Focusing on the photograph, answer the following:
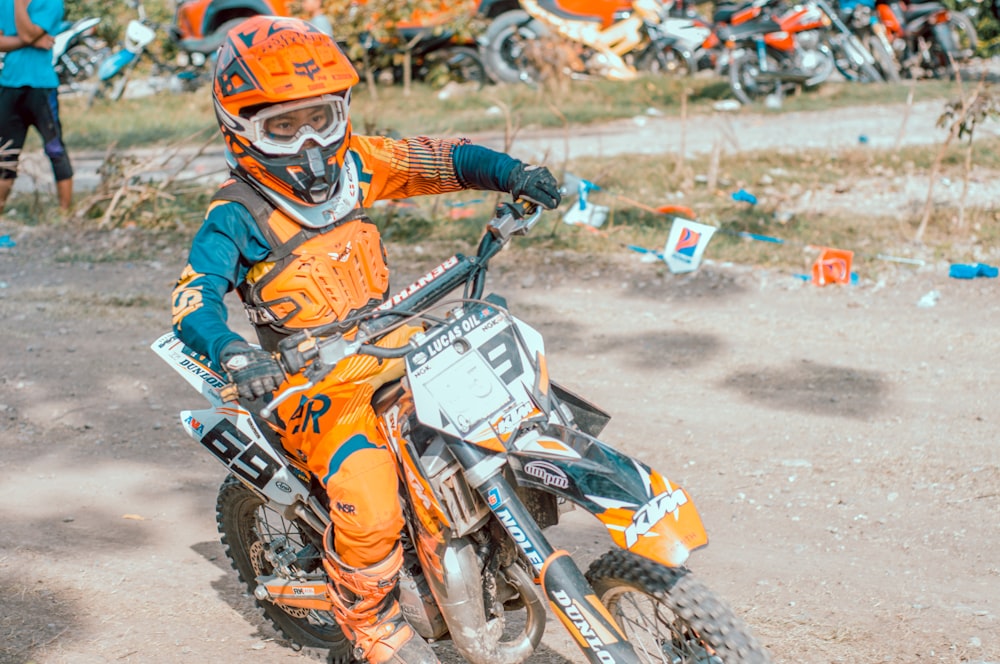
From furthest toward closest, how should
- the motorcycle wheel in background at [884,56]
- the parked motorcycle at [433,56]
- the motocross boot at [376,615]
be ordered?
the parked motorcycle at [433,56] → the motorcycle wheel in background at [884,56] → the motocross boot at [376,615]

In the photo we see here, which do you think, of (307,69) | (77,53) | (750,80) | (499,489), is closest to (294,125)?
(307,69)

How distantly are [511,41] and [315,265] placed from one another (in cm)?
1353

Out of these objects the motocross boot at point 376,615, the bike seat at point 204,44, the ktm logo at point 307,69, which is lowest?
the bike seat at point 204,44

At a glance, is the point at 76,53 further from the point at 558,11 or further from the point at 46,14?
the point at 46,14

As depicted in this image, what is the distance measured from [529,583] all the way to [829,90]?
13027 mm

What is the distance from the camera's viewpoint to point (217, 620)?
3.95 meters

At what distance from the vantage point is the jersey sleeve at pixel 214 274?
2.95m

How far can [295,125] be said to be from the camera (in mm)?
3221

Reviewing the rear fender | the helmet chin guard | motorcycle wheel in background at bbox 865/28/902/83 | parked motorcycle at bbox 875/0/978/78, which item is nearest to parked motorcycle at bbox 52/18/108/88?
the rear fender

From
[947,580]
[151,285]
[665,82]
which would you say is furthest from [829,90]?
[947,580]

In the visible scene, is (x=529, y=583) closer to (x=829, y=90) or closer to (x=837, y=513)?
(x=837, y=513)

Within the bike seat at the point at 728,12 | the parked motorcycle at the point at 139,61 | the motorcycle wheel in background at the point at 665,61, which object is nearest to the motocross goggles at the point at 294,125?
the bike seat at the point at 728,12

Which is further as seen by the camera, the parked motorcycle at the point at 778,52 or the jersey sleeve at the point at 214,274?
the parked motorcycle at the point at 778,52

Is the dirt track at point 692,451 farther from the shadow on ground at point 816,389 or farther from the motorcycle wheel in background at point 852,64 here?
the motorcycle wheel in background at point 852,64
